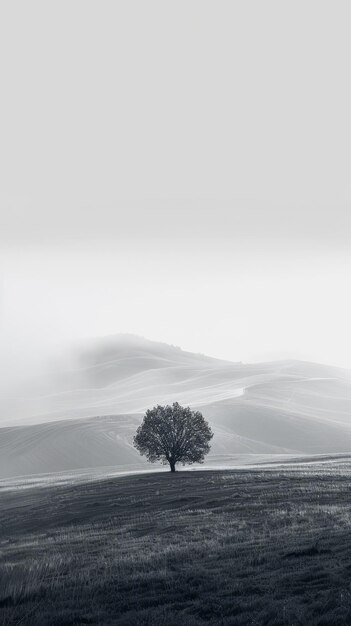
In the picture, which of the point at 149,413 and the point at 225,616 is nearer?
the point at 225,616

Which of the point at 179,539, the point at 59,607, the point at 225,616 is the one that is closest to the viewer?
the point at 225,616

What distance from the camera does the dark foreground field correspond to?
1745cm

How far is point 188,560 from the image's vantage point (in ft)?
80.4

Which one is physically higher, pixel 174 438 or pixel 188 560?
pixel 174 438

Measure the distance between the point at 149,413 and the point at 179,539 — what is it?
152 ft

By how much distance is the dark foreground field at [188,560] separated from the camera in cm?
1745

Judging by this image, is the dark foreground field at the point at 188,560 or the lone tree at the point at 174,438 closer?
the dark foreground field at the point at 188,560

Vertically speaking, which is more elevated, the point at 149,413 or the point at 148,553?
the point at 149,413

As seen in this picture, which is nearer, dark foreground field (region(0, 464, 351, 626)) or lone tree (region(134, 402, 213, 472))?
dark foreground field (region(0, 464, 351, 626))

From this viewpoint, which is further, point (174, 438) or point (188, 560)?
point (174, 438)

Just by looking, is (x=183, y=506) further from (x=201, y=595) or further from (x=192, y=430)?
(x=192, y=430)

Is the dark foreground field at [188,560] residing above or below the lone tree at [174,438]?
below

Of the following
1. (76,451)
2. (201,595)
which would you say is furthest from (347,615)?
(76,451)

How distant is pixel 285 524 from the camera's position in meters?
30.9
